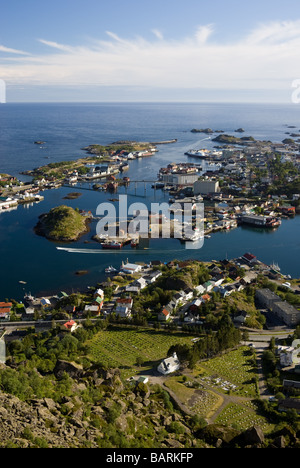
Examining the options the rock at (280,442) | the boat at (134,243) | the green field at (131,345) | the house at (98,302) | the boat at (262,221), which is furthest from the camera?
the boat at (262,221)

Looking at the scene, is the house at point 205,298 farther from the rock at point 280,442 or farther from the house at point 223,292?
the rock at point 280,442

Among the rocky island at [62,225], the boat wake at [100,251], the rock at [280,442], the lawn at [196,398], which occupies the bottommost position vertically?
the lawn at [196,398]

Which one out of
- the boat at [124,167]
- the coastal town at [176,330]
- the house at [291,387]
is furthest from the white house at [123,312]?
the boat at [124,167]

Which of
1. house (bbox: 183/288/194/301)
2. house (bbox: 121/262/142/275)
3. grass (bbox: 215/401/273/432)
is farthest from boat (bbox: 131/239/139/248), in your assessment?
grass (bbox: 215/401/273/432)

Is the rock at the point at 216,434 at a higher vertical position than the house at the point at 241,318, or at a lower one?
lower

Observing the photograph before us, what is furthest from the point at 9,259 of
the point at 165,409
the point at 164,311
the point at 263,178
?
the point at 263,178

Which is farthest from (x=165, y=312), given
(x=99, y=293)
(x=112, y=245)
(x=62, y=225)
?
(x=62, y=225)
